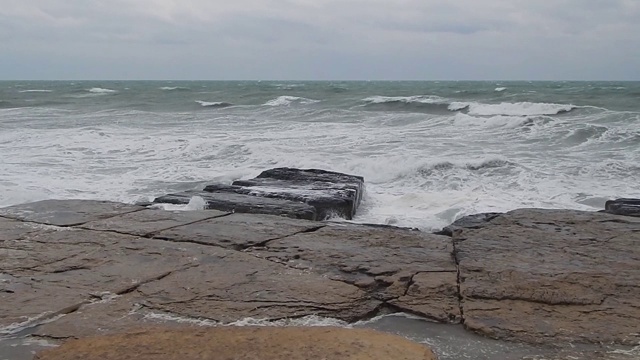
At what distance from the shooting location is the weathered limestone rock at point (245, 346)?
203 centimetres

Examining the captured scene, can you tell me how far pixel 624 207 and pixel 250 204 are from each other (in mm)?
3140

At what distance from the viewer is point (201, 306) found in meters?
2.56

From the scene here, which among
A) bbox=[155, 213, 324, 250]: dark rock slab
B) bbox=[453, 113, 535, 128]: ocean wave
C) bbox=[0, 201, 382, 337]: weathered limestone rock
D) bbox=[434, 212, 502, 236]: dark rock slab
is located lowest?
bbox=[453, 113, 535, 128]: ocean wave

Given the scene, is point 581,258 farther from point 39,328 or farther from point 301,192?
point 301,192

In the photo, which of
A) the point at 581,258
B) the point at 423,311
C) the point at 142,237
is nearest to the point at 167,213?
the point at 142,237

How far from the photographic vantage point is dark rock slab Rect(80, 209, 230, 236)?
3.90m

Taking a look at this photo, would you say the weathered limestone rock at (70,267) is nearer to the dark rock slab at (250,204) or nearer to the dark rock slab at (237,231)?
the dark rock slab at (237,231)

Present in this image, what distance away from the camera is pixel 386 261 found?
3.22m

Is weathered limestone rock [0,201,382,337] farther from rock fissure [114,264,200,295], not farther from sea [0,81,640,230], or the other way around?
sea [0,81,640,230]

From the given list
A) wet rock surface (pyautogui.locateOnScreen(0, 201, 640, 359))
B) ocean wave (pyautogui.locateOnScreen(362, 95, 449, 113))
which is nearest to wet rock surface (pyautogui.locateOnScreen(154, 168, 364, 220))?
wet rock surface (pyautogui.locateOnScreen(0, 201, 640, 359))

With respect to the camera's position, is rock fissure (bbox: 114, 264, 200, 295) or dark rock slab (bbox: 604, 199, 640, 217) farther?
dark rock slab (bbox: 604, 199, 640, 217)

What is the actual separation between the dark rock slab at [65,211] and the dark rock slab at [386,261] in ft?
4.83

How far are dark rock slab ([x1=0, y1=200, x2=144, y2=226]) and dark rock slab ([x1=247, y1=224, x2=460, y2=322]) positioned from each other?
1.47 m

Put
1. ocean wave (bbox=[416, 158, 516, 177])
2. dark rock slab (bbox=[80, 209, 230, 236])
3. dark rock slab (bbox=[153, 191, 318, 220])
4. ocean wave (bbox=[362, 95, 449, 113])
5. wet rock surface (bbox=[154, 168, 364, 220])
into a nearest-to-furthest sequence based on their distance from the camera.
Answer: dark rock slab (bbox=[80, 209, 230, 236]) < dark rock slab (bbox=[153, 191, 318, 220]) < wet rock surface (bbox=[154, 168, 364, 220]) < ocean wave (bbox=[416, 158, 516, 177]) < ocean wave (bbox=[362, 95, 449, 113])
